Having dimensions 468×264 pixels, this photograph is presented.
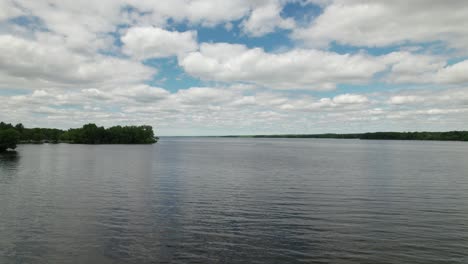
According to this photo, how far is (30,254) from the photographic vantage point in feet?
65.3

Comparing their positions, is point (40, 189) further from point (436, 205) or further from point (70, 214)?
point (436, 205)

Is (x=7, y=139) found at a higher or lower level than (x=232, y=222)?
higher

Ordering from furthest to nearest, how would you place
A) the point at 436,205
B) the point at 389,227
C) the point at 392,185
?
the point at 392,185 < the point at 436,205 < the point at 389,227

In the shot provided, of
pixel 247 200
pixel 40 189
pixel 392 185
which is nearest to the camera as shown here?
pixel 247 200

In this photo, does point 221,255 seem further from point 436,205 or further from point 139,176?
point 139,176

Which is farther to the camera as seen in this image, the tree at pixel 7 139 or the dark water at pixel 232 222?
the tree at pixel 7 139

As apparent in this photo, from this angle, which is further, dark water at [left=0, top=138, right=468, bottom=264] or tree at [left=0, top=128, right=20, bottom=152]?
tree at [left=0, top=128, right=20, bottom=152]

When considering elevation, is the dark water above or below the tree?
below

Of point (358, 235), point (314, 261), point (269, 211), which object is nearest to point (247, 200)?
point (269, 211)

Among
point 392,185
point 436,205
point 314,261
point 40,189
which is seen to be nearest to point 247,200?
point 314,261

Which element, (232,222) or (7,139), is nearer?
(232,222)

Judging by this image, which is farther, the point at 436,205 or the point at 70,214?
the point at 436,205

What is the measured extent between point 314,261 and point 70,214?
2257 centimetres

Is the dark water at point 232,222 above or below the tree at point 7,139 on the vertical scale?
below
